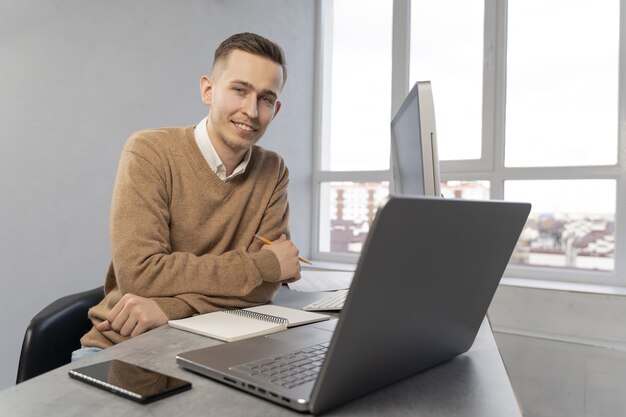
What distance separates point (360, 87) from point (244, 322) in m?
2.71

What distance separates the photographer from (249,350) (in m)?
0.77

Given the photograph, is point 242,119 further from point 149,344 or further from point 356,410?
point 356,410

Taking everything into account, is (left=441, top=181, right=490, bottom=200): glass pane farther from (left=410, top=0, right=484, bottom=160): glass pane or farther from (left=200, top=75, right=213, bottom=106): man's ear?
(left=200, top=75, right=213, bottom=106): man's ear

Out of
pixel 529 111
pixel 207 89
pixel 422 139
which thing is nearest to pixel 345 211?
pixel 529 111

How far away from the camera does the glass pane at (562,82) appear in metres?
2.66

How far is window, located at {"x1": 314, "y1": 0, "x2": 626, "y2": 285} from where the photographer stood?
2.66 m

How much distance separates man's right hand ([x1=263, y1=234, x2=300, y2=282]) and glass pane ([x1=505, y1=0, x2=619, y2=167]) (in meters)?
2.06

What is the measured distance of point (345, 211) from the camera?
11.5 feet

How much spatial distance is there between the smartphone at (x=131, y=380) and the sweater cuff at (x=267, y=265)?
0.48 m

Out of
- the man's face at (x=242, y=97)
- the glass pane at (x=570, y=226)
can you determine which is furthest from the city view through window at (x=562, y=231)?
the man's face at (x=242, y=97)

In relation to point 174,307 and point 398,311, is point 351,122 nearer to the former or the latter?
point 174,307

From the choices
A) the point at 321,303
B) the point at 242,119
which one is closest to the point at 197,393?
the point at 321,303

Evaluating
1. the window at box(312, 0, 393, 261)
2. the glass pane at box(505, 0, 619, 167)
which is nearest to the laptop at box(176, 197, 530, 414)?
the glass pane at box(505, 0, 619, 167)

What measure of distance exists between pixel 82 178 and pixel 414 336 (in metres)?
1.79
